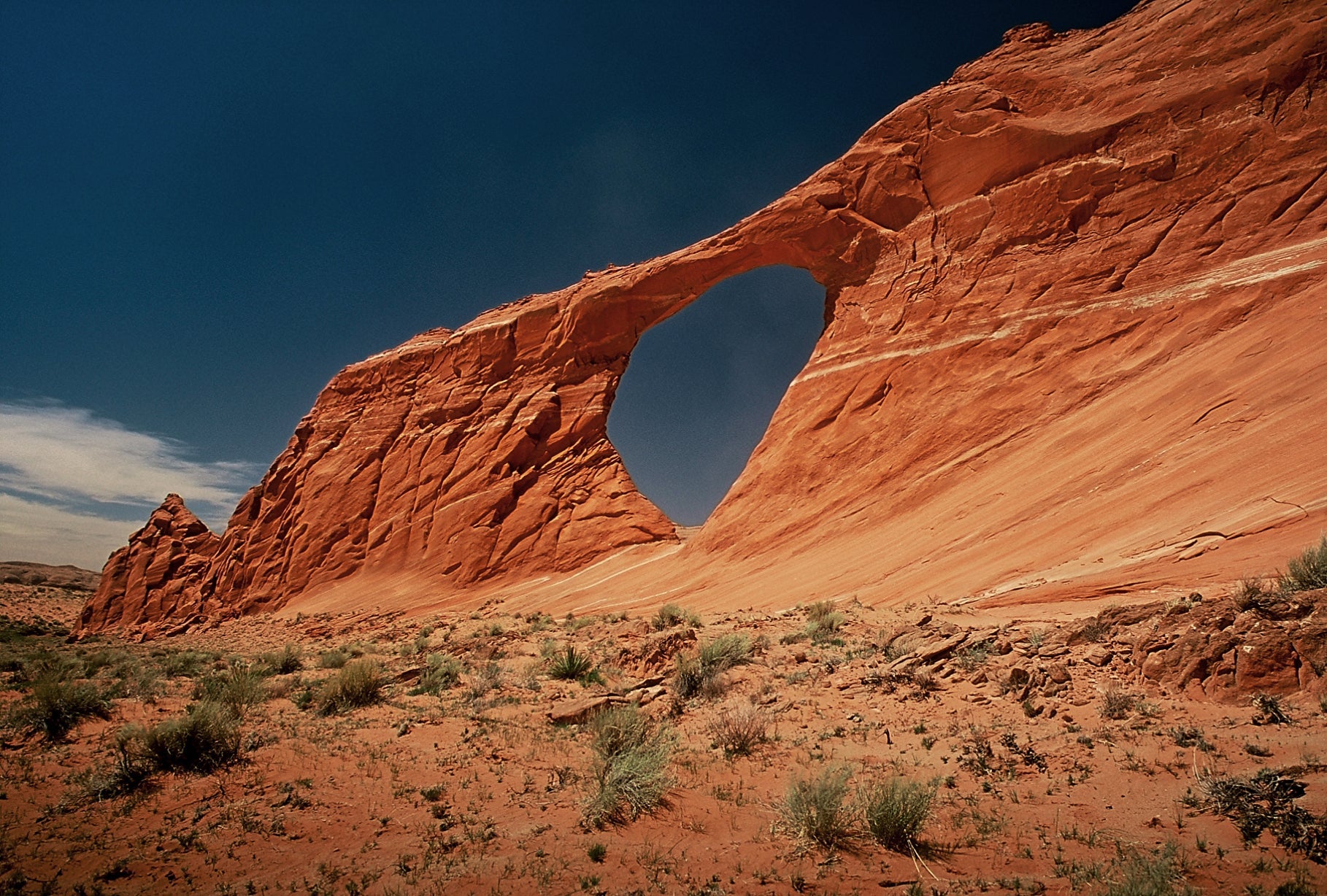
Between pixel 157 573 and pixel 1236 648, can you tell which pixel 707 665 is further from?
pixel 157 573

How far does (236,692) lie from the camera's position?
8.03 metres

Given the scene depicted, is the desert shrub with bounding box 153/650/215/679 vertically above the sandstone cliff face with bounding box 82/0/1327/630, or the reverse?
the sandstone cliff face with bounding box 82/0/1327/630

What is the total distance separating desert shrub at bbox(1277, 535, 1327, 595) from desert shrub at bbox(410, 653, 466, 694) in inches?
413

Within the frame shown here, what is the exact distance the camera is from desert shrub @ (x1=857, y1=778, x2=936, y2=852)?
405cm

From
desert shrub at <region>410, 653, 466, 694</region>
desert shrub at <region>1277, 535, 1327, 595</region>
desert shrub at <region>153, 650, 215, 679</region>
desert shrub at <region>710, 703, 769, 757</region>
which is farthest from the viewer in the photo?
desert shrub at <region>153, 650, 215, 679</region>

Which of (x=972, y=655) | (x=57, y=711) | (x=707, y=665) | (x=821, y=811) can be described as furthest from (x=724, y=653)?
(x=57, y=711)

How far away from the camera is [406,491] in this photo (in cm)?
3083

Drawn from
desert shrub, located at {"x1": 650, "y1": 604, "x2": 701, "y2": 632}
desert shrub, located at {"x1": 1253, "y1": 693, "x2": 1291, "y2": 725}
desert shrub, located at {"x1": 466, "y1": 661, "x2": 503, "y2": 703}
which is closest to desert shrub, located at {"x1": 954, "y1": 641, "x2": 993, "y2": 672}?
desert shrub, located at {"x1": 1253, "y1": 693, "x2": 1291, "y2": 725}

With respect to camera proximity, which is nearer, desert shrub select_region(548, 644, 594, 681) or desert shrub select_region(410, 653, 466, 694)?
desert shrub select_region(410, 653, 466, 694)

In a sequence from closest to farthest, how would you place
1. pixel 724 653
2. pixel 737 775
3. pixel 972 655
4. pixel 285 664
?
pixel 737 775 < pixel 972 655 < pixel 724 653 < pixel 285 664

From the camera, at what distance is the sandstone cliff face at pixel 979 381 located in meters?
11.8

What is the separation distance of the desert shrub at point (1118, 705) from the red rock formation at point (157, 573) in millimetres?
40334

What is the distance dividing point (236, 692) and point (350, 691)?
53.5 inches

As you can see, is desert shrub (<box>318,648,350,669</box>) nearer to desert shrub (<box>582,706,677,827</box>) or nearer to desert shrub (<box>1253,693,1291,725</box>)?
desert shrub (<box>582,706,677,827</box>)
